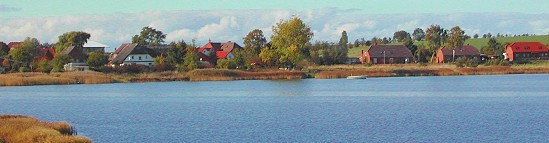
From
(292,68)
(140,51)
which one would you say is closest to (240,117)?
(292,68)

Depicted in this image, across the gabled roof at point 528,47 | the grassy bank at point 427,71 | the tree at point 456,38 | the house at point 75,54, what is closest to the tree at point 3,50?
the house at point 75,54

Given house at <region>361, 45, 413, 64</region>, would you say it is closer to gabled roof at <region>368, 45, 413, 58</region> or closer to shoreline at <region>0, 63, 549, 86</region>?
gabled roof at <region>368, 45, 413, 58</region>

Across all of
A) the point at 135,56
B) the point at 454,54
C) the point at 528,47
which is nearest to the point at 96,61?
the point at 135,56

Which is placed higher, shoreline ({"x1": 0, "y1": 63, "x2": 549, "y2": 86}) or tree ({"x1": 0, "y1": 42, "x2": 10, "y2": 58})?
tree ({"x1": 0, "y1": 42, "x2": 10, "y2": 58})

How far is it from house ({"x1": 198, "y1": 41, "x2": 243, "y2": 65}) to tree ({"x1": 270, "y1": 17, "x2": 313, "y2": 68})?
59.0 ft

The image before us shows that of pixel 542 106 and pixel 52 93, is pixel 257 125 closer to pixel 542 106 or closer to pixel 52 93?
pixel 542 106

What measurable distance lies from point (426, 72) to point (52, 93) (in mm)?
49659

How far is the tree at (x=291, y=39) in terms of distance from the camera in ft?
355

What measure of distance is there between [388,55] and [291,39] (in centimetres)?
3557

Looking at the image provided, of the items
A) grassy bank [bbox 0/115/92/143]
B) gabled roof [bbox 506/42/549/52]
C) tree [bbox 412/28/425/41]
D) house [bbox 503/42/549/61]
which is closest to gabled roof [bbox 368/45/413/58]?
house [bbox 503/42/549/61]

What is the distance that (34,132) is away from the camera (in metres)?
28.3

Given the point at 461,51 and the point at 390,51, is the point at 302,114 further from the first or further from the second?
the point at 461,51

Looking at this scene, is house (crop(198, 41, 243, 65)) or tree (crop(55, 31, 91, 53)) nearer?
house (crop(198, 41, 243, 65))

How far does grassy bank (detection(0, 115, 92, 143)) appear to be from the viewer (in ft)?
87.8
